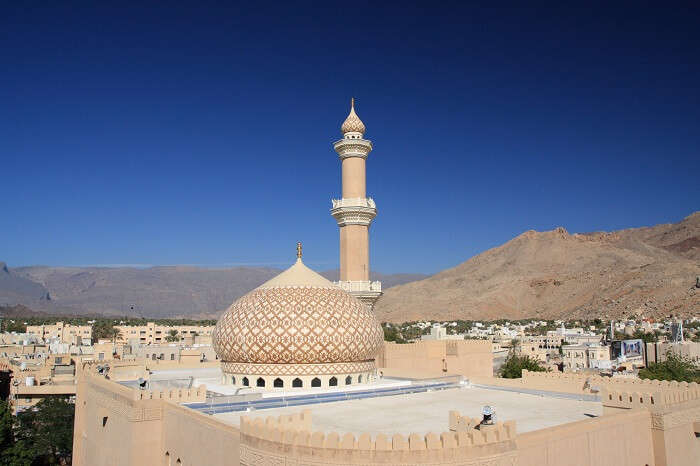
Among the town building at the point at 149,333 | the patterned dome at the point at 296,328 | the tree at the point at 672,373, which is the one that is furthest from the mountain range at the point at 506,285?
the patterned dome at the point at 296,328

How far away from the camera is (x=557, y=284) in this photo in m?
97.6

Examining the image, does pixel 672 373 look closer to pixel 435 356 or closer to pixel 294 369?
pixel 435 356

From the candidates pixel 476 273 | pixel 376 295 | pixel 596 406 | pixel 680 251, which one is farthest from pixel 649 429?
pixel 680 251

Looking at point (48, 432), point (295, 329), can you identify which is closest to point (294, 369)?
point (295, 329)

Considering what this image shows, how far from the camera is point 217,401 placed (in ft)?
37.4

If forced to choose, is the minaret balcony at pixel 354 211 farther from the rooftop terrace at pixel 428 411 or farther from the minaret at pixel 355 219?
the rooftop terrace at pixel 428 411

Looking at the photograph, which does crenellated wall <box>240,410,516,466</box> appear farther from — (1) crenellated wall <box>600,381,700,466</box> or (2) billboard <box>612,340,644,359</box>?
(2) billboard <box>612,340,644,359</box>

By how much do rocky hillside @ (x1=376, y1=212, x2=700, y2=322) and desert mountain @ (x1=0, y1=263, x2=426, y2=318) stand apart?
49497mm

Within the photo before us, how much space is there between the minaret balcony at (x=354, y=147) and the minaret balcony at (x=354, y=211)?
1342 millimetres

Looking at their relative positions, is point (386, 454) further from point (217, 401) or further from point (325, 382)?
point (325, 382)

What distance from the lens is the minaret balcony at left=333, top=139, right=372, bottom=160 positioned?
19438mm

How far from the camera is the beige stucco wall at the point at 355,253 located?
1923 cm

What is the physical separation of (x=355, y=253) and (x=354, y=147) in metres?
3.10

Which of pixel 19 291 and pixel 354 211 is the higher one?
pixel 19 291
